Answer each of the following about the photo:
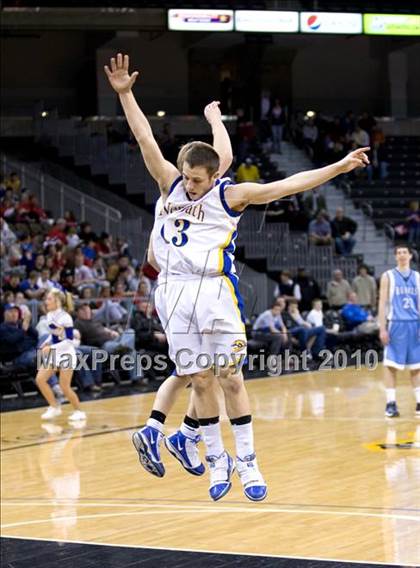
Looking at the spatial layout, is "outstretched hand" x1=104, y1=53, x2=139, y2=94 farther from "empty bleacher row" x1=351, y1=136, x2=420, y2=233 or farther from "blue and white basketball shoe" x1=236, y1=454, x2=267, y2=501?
"empty bleacher row" x1=351, y1=136, x2=420, y2=233

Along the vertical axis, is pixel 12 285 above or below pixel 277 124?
below

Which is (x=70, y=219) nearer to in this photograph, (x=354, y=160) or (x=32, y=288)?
(x=32, y=288)

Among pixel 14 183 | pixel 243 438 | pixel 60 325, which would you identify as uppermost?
pixel 14 183

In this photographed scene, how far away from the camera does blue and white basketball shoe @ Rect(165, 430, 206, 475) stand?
21.2 ft

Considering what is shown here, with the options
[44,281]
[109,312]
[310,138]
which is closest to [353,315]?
[109,312]

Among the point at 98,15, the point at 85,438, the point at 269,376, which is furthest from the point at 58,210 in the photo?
the point at 85,438

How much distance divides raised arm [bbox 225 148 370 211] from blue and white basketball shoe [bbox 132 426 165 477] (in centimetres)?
131

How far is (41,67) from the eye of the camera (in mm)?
32031

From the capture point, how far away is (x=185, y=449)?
6.49m

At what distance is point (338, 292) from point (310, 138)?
8.02 m

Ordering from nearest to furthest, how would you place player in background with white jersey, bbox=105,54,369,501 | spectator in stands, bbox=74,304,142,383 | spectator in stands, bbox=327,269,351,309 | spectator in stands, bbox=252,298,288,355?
1. player in background with white jersey, bbox=105,54,369,501
2. spectator in stands, bbox=74,304,142,383
3. spectator in stands, bbox=252,298,288,355
4. spectator in stands, bbox=327,269,351,309

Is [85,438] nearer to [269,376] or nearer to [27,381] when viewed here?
[27,381]

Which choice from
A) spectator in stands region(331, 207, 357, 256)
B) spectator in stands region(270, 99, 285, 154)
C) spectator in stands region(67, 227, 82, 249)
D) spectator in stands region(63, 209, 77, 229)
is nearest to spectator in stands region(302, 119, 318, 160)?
spectator in stands region(270, 99, 285, 154)

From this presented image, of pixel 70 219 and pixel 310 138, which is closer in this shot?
pixel 70 219
